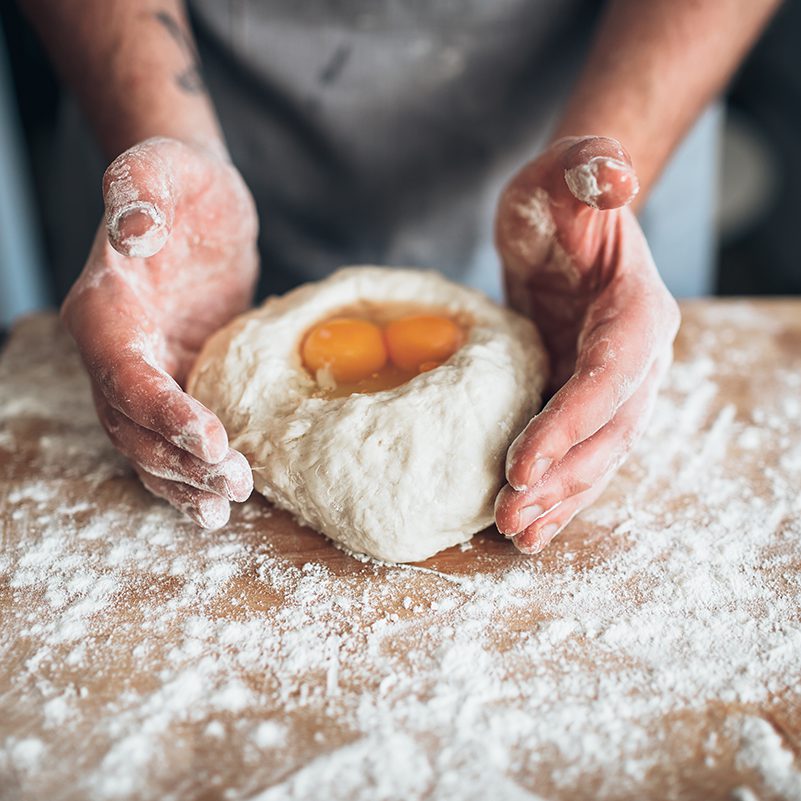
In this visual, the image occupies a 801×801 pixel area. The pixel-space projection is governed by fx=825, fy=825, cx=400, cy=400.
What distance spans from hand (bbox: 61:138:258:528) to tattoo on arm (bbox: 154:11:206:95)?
0.26 meters

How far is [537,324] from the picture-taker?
155 centimetres

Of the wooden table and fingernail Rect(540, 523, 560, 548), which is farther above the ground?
fingernail Rect(540, 523, 560, 548)

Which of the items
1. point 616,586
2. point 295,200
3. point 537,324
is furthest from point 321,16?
point 616,586

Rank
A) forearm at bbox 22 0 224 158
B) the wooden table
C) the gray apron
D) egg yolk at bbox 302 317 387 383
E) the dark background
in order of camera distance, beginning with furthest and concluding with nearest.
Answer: the dark background → the gray apron → forearm at bbox 22 0 224 158 → egg yolk at bbox 302 317 387 383 → the wooden table

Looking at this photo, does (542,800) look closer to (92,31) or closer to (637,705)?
(637,705)

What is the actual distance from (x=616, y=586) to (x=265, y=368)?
0.63 metres

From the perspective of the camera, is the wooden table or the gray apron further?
the gray apron

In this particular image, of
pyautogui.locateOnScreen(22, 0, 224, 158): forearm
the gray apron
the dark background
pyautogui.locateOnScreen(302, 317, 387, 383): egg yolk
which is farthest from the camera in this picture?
the dark background

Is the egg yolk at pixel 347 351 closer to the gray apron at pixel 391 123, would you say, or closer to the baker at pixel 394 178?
the baker at pixel 394 178

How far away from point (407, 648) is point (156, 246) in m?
0.65

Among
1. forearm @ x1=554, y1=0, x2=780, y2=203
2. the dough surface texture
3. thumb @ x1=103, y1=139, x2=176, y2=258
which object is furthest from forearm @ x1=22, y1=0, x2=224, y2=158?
forearm @ x1=554, y1=0, x2=780, y2=203

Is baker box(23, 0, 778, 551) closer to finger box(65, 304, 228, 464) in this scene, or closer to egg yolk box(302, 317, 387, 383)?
finger box(65, 304, 228, 464)

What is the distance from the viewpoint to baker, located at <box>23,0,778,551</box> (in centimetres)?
118

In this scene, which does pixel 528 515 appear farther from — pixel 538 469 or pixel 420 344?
pixel 420 344
